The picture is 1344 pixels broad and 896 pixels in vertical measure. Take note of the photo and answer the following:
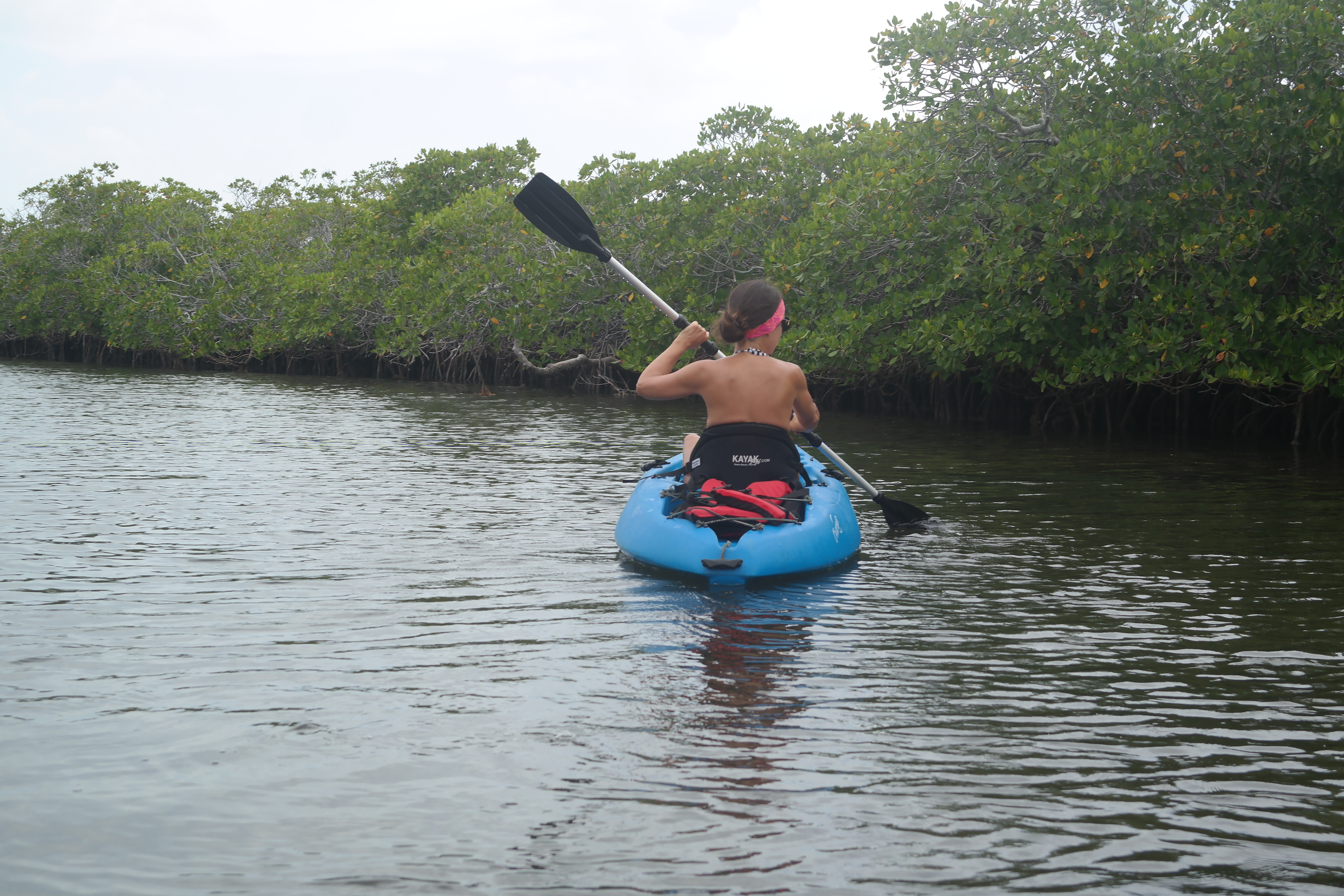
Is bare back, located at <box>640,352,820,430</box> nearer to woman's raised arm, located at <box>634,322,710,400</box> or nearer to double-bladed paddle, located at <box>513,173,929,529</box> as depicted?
woman's raised arm, located at <box>634,322,710,400</box>

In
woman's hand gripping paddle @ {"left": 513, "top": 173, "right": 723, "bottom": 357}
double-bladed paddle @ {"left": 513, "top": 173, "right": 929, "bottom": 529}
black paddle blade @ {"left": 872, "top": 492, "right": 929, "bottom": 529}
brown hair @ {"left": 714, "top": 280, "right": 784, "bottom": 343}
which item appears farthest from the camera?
woman's hand gripping paddle @ {"left": 513, "top": 173, "right": 723, "bottom": 357}

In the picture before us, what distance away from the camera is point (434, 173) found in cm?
3731

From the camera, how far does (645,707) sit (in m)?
3.87

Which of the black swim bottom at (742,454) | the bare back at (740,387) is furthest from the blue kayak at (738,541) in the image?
the bare back at (740,387)

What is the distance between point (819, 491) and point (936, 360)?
9662 mm

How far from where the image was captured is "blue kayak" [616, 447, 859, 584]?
5914 mm

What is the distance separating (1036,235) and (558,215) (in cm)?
885

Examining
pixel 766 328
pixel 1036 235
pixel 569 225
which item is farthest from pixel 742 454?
pixel 1036 235

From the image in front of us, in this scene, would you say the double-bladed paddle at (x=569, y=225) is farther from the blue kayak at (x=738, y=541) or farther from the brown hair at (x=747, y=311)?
the brown hair at (x=747, y=311)

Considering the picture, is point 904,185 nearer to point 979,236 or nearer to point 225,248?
point 979,236

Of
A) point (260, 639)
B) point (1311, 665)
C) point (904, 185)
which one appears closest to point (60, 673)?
point (260, 639)

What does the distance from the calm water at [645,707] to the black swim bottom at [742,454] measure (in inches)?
25.4

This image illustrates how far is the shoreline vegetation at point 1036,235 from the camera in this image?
A: 1302 centimetres

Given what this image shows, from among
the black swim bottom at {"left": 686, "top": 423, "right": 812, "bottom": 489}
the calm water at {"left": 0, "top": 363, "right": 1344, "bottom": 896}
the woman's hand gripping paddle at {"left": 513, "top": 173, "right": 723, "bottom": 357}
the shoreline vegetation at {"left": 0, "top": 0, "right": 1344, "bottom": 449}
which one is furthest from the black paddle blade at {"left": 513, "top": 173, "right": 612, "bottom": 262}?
the shoreline vegetation at {"left": 0, "top": 0, "right": 1344, "bottom": 449}
